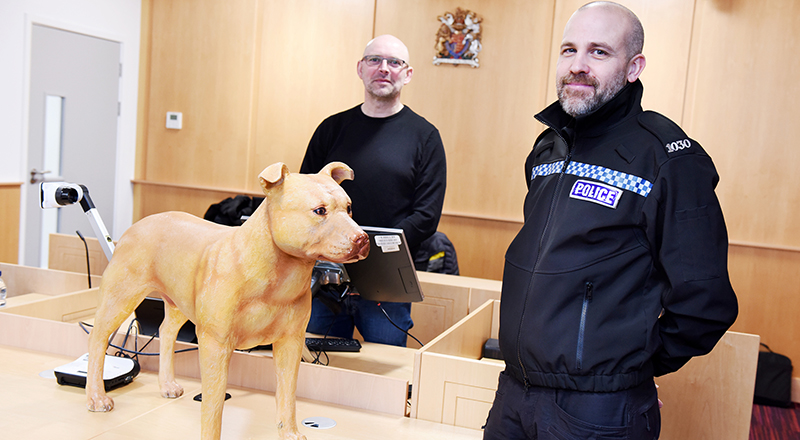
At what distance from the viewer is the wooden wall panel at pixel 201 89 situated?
4.98 m

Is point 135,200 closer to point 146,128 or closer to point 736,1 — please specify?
point 146,128

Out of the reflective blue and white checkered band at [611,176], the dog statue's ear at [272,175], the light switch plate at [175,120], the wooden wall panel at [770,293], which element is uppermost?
the light switch plate at [175,120]

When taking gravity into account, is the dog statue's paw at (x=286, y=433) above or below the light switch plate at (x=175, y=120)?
below

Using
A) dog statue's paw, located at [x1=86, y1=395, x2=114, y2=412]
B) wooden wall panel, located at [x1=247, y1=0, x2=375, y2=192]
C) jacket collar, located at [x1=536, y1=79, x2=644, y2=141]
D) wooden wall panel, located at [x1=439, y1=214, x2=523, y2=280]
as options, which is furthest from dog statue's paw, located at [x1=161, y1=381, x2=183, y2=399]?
wooden wall panel, located at [x1=247, y1=0, x2=375, y2=192]

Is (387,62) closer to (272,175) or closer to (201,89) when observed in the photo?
(272,175)

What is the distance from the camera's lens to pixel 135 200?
541 cm

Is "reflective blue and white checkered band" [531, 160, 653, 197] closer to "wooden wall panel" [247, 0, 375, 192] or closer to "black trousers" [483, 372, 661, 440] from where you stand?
"black trousers" [483, 372, 661, 440]

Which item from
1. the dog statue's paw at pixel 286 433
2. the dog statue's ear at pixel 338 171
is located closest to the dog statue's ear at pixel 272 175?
the dog statue's ear at pixel 338 171

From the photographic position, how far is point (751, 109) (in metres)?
3.83

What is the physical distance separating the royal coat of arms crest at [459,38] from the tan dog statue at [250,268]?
134 inches

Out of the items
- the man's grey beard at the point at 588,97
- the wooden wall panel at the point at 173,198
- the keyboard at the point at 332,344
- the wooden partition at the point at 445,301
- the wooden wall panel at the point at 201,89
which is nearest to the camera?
the man's grey beard at the point at 588,97

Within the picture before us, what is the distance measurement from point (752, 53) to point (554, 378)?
3612 millimetres

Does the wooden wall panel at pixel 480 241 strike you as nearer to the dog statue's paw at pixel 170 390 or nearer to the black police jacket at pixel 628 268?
the dog statue's paw at pixel 170 390

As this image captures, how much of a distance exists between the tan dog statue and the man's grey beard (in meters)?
0.44
